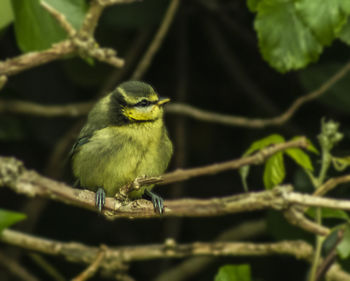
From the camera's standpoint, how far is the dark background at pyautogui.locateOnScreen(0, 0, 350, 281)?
2.82m

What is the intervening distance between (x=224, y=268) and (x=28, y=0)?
109cm

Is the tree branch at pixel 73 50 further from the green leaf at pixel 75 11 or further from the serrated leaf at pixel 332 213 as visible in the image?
the serrated leaf at pixel 332 213

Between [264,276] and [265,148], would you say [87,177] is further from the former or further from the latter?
[264,276]

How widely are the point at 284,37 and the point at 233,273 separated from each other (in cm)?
77

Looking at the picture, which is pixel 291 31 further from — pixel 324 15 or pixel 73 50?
pixel 73 50

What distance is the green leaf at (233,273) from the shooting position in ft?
6.20

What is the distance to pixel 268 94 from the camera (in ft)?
10.1

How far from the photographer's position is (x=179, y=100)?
2943 millimetres

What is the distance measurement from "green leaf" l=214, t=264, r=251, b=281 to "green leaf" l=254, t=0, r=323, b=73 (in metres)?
0.65

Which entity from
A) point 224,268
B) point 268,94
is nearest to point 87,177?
point 224,268

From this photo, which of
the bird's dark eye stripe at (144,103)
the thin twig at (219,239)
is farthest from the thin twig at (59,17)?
the thin twig at (219,239)

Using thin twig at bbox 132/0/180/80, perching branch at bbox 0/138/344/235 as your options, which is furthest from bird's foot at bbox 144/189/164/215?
thin twig at bbox 132/0/180/80

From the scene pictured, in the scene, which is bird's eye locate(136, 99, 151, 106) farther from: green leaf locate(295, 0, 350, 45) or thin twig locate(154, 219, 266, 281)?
thin twig locate(154, 219, 266, 281)

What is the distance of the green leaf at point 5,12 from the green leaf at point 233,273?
40.7 inches
